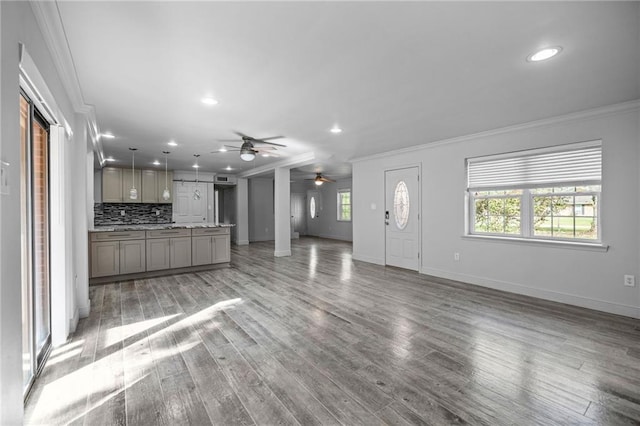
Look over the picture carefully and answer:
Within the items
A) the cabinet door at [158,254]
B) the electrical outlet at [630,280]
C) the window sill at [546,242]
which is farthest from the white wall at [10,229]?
the electrical outlet at [630,280]

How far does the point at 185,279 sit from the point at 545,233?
5762mm

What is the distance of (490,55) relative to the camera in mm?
2285

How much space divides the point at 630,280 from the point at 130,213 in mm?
10049

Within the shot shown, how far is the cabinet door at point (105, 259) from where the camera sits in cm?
473

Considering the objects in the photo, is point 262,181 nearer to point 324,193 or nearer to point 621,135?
point 324,193

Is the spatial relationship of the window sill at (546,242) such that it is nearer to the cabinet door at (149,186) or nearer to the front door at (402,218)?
the front door at (402,218)

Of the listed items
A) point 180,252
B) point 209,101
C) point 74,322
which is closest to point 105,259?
point 180,252

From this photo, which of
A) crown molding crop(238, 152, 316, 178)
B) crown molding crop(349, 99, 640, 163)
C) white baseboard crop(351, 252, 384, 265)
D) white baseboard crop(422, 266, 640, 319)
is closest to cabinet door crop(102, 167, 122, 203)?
crown molding crop(238, 152, 316, 178)

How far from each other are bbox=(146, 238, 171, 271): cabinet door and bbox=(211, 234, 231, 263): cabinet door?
33.8 inches

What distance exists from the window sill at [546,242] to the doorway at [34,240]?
527 centimetres

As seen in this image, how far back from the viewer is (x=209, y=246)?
19.5ft

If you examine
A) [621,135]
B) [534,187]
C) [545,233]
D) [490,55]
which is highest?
[490,55]

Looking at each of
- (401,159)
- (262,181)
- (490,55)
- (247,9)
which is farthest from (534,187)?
(262,181)

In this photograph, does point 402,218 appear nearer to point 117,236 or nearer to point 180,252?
point 180,252
